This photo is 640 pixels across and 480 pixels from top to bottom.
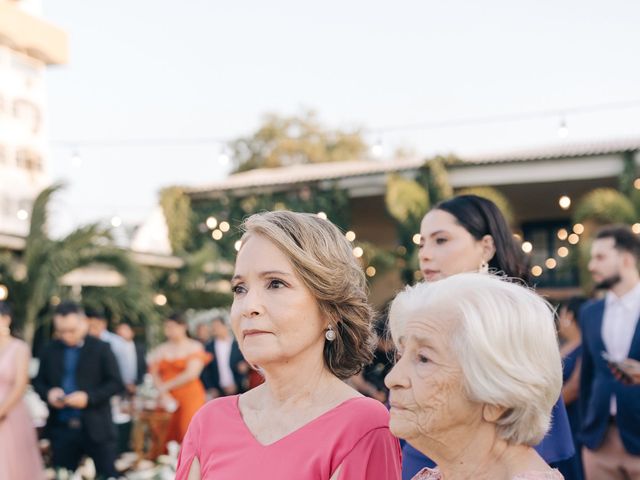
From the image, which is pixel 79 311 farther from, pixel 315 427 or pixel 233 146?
pixel 233 146

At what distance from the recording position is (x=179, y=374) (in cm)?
862

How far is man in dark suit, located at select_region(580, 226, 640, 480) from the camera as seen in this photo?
428 cm

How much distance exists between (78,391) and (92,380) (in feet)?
0.48

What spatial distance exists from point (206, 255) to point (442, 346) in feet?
60.4

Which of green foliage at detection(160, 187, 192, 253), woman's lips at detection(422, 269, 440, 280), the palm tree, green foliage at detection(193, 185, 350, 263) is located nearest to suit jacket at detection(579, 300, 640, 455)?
woman's lips at detection(422, 269, 440, 280)

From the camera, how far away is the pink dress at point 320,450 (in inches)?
78.0

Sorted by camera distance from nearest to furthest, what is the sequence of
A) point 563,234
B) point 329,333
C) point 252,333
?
1. point 252,333
2. point 329,333
3. point 563,234

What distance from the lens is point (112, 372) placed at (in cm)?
682

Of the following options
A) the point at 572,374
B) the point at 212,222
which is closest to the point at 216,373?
the point at 572,374

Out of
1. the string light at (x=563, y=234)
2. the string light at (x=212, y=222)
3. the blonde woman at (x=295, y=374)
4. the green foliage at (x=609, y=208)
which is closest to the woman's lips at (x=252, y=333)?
the blonde woman at (x=295, y=374)

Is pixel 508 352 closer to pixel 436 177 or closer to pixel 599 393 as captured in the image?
pixel 599 393

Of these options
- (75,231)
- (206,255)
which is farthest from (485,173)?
(75,231)

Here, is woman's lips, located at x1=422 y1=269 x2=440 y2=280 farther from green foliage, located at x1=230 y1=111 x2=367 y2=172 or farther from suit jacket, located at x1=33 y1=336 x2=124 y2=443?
green foliage, located at x1=230 y1=111 x2=367 y2=172

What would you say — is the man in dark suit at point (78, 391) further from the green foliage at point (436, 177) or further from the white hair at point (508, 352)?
the green foliage at point (436, 177)
